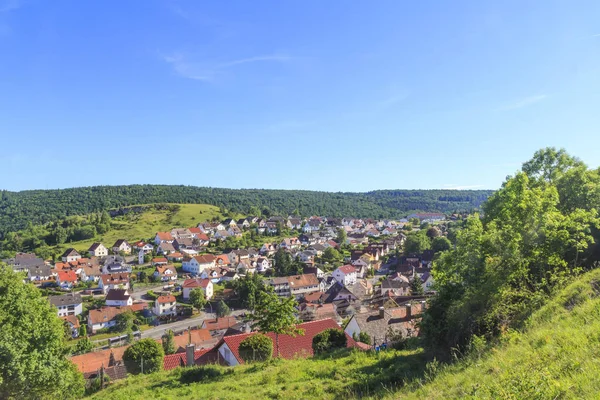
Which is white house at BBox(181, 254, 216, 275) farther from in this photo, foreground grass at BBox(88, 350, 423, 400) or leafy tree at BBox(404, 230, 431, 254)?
foreground grass at BBox(88, 350, 423, 400)

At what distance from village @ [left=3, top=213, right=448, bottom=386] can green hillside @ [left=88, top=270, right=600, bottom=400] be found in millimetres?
4460

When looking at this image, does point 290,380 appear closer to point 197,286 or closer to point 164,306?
point 164,306

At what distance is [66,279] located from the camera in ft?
238

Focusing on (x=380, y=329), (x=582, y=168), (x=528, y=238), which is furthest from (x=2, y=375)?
(x=582, y=168)

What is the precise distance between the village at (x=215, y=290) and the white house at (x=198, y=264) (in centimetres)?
22

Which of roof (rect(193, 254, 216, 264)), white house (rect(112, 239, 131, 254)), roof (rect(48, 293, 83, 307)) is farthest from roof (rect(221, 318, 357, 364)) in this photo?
white house (rect(112, 239, 131, 254))

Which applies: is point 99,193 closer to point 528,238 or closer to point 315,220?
point 315,220

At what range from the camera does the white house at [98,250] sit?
94.6 meters

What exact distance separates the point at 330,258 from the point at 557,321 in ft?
276

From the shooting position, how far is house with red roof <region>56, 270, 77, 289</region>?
7206cm

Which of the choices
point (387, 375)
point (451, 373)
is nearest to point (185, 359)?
point (387, 375)

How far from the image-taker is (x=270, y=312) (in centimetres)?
1645

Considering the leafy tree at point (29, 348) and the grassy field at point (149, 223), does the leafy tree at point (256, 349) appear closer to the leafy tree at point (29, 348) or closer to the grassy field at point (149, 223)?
the leafy tree at point (29, 348)

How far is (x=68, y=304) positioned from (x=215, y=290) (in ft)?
76.5
